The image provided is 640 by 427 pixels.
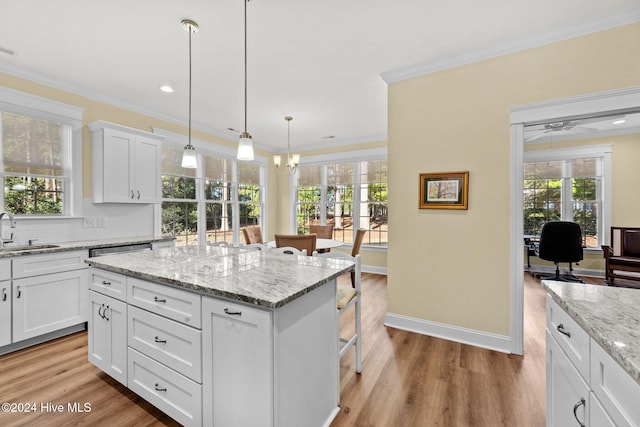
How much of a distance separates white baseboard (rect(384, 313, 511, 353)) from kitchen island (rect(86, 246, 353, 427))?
142cm

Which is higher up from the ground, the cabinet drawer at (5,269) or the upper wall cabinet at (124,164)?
the upper wall cabinet at (124,164)

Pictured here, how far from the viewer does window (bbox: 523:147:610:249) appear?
16.7ft

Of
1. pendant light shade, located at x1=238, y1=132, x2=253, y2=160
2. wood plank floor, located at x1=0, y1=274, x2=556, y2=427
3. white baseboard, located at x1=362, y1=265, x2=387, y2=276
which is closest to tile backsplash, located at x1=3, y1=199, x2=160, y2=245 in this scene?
wood plank floor, located at x1=0, y1=274, x2=556, y2=427

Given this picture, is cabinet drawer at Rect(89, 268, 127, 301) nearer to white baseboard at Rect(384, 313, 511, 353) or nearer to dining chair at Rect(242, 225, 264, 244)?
white baseboard at Rect(384, 313, 511, 353)

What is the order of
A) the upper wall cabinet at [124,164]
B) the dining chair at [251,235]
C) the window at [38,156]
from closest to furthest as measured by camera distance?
the window at [38,156] → the upper wall cabinet at [124,164] → the dining chair at [251,235]

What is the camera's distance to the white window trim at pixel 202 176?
4340mm

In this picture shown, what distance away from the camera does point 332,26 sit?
2289 millimetres

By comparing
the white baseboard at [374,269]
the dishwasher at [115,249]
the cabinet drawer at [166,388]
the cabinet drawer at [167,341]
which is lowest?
the white baseboard at [374,269]

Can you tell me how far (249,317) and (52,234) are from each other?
132 inches

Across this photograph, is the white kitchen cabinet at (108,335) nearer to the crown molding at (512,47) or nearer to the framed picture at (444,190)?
the framed picture at (444,190)

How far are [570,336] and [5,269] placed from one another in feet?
13.1

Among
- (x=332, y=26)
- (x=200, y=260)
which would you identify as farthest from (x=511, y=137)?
(x=200, y=260)

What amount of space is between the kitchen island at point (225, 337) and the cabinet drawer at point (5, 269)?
1171mm

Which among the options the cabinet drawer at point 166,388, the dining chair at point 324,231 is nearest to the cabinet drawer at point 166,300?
the cabinet drawer at point 166,388
